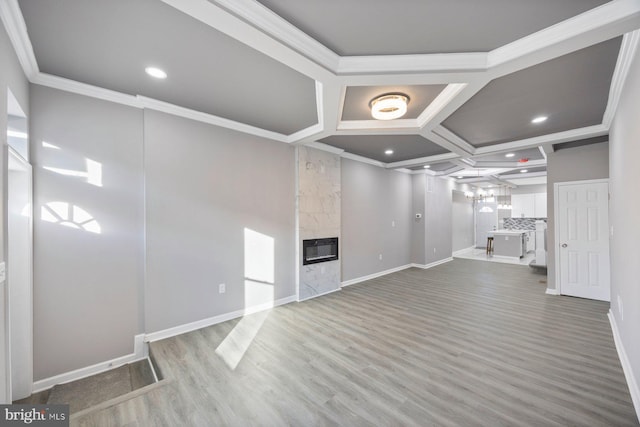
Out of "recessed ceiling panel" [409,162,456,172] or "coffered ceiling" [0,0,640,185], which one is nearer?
"coffered ceiling" [0,0,640,185]

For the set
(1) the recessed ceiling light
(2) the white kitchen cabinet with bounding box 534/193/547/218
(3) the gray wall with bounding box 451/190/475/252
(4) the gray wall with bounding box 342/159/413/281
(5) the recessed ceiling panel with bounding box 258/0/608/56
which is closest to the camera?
(5) the recessed ceiling panel with bounding box 258/0/608/56

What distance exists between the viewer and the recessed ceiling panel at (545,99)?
222 cm

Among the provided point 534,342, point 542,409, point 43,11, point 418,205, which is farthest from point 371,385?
point 418,205

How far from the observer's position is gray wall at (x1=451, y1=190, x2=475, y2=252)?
938 cm

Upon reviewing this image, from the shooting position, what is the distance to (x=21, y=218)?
2215 mm

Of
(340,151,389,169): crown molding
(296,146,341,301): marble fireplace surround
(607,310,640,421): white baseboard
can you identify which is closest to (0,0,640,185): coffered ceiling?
(296,146,341,301): marble fireplace surround

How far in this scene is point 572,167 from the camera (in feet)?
14.7

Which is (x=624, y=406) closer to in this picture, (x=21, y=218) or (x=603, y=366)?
(x=603, y=366)

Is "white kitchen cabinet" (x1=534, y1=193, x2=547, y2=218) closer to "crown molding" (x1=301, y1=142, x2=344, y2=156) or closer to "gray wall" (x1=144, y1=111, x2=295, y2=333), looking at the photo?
"crown molding" (x1=301, y1=142, x2=344, y2=156)

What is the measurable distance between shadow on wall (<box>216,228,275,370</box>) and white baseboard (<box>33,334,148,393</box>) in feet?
3.14

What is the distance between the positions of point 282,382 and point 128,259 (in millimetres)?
2111

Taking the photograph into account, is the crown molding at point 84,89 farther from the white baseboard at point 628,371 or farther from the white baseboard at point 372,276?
the white baseboard at point 628,371

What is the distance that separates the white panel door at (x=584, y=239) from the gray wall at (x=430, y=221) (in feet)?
9.27

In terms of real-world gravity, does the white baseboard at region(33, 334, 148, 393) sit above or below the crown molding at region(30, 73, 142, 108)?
below
